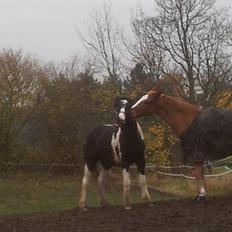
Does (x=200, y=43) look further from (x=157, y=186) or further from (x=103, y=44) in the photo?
(x=103, y=44)

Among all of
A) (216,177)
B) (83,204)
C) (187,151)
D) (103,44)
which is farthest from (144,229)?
(103,44)

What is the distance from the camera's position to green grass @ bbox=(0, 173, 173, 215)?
50.9 feet

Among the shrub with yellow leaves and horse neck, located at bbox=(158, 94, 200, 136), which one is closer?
horse neck, located at bbox=(158, 94, 200, 136)

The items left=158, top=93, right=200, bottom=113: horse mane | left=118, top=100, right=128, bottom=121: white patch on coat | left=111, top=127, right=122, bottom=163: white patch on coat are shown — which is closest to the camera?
left=118, top=100, right=128, bottom=121: white patch on coat

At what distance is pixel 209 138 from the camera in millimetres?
9172

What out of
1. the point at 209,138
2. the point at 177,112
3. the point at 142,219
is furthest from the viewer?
the point at 177,112

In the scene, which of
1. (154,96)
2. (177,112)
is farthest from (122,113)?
(177,112)

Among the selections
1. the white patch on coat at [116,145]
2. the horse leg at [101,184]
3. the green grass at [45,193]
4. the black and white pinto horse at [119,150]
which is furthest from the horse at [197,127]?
the green grass at [45,193]

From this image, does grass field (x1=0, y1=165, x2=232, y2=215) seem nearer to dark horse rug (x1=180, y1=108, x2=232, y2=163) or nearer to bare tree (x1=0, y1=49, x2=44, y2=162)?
bare tree (x1=0, y1=49, x2=44, y2=162)

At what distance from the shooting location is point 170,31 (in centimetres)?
2503

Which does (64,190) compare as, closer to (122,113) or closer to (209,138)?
(122,113)

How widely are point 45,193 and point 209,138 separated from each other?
33.1 ft

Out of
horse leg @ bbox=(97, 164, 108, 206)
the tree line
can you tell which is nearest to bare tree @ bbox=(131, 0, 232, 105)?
the tree line

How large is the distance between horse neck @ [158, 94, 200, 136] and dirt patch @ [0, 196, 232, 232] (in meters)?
1.37
